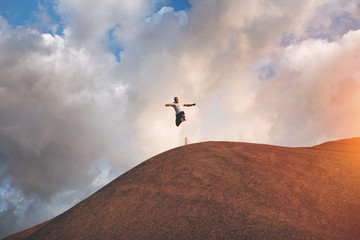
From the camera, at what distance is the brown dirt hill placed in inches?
320

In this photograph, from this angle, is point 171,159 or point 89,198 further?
point 171,159

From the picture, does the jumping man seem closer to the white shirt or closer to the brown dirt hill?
the white shirt

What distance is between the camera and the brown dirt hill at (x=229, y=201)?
8133 millimetres

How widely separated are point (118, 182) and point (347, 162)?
1353cm

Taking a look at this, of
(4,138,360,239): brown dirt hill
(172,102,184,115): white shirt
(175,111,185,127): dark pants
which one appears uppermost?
(172,102,184,115): white shirt

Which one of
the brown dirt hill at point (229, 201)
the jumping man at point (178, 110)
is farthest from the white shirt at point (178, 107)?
the brown dirt hill at point (229, 201)

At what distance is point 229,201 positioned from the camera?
31.5 ft

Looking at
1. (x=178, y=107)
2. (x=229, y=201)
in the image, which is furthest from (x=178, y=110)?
(x=229, y=201)

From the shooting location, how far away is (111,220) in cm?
1009

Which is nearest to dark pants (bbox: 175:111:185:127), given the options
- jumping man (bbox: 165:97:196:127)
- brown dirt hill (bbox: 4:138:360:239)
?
jumping man (bbox: 165:97:196:127)

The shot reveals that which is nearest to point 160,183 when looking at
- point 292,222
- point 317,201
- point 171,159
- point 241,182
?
point 171,159

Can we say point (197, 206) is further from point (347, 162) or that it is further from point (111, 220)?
point (347, 162)

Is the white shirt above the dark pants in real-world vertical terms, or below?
above

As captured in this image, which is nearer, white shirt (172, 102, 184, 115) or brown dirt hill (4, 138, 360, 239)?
brown dirt hill (4, 138, 360, 239)
